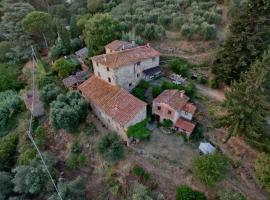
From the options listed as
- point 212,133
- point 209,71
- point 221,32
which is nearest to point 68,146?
point 212,133

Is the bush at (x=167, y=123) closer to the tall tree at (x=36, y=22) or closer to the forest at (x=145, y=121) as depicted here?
the forest at (x=145, y=121)

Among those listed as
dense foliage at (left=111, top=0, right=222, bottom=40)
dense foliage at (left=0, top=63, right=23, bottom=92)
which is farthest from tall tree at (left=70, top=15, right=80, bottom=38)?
dense foliage at (left=0, top=63, right=23, bottom=92)

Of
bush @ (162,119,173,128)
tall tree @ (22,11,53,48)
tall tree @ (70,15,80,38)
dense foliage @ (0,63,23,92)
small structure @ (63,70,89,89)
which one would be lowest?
dense foliage @ (0,63,23,92)

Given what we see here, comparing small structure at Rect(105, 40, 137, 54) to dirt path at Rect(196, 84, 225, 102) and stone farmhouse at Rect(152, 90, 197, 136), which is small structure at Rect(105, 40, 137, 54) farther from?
dirt path at Rect(196, 84, 225, 102)

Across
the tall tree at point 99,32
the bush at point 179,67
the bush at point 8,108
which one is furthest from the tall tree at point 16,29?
the bush at point 179,67

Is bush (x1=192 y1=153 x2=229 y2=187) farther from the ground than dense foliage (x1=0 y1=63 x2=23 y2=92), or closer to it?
farther from the ground

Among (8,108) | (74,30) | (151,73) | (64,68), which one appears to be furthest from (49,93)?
(74,30)
